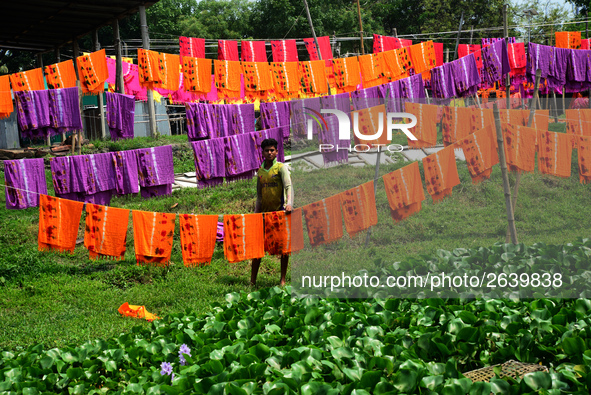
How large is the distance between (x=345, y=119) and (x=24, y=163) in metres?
4.32

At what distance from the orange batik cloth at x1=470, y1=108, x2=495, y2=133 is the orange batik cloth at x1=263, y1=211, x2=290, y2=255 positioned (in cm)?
198

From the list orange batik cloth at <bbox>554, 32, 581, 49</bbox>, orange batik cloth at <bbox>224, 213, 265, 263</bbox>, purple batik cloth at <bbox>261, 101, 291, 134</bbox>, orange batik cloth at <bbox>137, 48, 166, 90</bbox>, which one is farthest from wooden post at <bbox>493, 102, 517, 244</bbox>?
orange batik cloth at <bbox>554, 32, 581, 49</bbox>

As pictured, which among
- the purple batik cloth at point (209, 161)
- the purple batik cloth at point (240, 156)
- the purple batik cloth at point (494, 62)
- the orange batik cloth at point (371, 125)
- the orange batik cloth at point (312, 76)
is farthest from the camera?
the orange batik cloth at point (312, 76)

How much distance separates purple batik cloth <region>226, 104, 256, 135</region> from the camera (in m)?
7.62

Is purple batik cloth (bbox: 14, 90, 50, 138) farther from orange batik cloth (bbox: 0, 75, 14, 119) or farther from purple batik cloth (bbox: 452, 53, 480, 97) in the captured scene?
purple batik cloth (bbox: 452, 53, 480, 97)

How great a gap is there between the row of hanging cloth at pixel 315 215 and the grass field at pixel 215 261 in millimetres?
120

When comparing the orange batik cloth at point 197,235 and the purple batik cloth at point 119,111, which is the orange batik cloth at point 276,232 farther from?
the purple batik cloth at point 119,111

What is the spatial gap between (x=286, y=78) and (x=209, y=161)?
7.81 ft

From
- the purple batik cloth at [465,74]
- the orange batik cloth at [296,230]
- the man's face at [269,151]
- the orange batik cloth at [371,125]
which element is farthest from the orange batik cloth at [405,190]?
the purple batik cloth at [465,74]

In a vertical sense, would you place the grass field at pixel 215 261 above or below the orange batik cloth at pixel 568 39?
below

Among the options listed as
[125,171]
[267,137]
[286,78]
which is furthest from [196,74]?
[125,171]

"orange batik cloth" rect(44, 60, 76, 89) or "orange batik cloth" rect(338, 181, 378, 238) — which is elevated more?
"orange batik cloth" rect(44, 60, 76, 89)

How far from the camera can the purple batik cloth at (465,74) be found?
832 cm

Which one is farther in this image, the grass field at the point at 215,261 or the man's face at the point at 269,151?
the man's face at the point at 269,151
